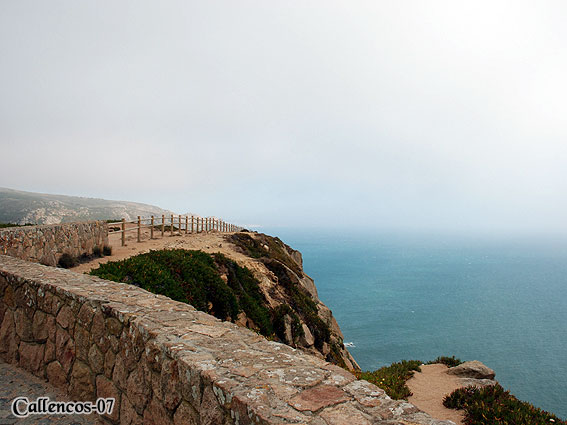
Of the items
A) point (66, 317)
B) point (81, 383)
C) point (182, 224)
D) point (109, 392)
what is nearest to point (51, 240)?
point (66, 317)

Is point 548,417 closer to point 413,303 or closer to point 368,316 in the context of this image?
point 368,316

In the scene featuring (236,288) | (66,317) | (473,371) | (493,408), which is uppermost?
(66,317)

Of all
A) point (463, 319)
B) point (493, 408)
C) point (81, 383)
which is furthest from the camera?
point (463, 319)

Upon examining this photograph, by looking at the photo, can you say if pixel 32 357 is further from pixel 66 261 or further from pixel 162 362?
pixel 66 261

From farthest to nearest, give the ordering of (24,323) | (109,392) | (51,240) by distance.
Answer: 1. (51,240)
2. (24,323)
3. (109,392)

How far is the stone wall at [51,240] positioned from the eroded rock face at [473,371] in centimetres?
1449

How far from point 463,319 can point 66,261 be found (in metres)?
102

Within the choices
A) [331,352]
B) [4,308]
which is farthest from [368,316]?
[4,308]

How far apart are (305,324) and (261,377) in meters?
13.1

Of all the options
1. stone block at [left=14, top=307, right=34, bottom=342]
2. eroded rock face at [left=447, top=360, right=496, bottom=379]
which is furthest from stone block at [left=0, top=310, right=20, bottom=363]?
eroded rock face at [left=447, top=360, right=496, bottom=379]

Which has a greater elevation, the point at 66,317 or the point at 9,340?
the point at 66,317

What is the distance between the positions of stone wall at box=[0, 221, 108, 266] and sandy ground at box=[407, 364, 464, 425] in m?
11.5

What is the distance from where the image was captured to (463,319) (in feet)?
297

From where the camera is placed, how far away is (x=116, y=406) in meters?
3.58
